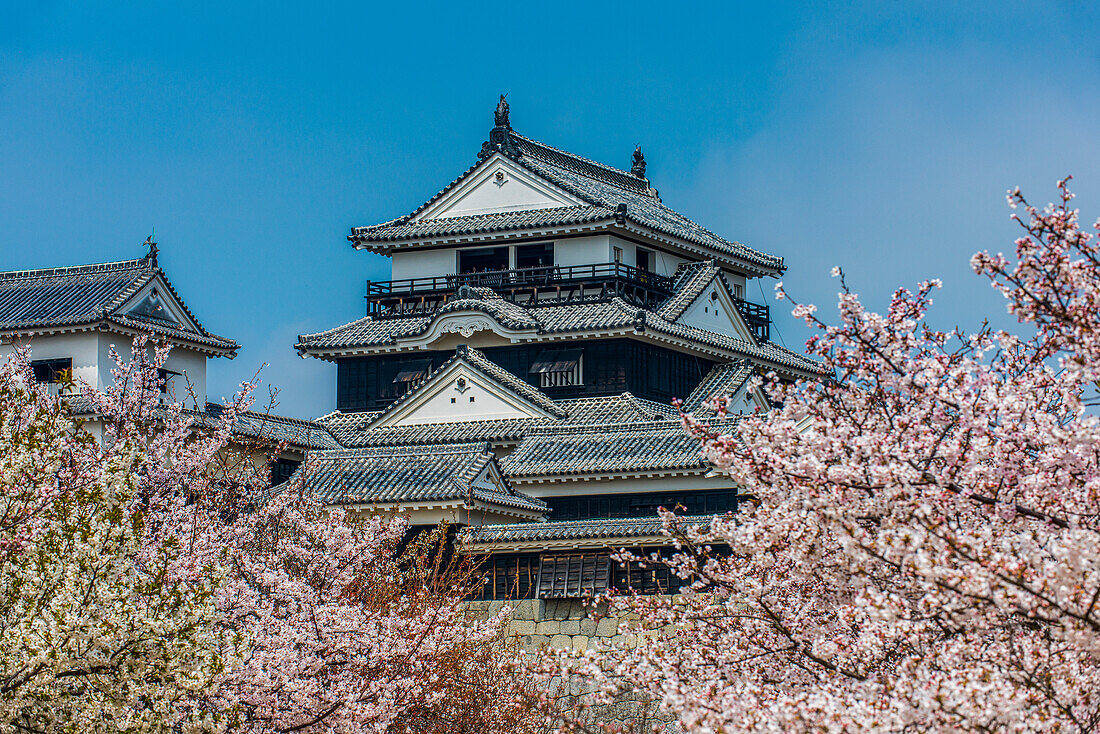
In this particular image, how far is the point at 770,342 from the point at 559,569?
2231 cm

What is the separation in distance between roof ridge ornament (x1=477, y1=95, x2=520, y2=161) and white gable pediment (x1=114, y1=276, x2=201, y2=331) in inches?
394

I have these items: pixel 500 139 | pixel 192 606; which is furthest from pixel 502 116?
pixel 192 606

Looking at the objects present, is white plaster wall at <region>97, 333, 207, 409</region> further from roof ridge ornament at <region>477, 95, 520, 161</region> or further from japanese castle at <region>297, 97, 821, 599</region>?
roof ridge ornament at <region>477, 95, 520, 161</region>

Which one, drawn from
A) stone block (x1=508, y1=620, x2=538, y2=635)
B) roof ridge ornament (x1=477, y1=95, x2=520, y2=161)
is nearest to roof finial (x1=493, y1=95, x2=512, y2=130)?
roof ridge ornament (x1=477, y1=95, x2=520, y2=161)

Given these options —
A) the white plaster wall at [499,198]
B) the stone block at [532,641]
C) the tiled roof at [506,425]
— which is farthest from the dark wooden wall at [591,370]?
the stone block at [532,641]

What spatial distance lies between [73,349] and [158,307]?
7.78 ft

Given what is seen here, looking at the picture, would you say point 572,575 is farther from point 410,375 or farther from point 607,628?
point 410,375

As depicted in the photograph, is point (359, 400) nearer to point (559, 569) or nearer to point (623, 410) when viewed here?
point (623, 410)

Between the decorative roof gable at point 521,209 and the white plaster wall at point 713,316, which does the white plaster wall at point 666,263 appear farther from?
the white plaster wall at point 713,316

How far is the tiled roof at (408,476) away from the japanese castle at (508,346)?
0.06m

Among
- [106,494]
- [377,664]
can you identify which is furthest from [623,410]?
[106,494]

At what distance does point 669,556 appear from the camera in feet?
76.6

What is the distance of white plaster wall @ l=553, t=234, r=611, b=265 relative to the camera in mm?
39750

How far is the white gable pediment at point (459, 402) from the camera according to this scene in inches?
1405
